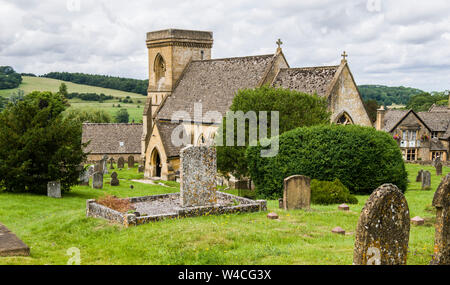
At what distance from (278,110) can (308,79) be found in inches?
290

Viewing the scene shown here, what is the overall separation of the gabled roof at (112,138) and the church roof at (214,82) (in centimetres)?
1440

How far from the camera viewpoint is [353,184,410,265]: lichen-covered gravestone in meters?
8.37

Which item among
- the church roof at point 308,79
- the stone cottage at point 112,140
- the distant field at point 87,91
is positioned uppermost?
the distant field at point 87,91

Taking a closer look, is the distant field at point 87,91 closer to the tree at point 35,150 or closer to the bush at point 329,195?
the tree at point 35,150

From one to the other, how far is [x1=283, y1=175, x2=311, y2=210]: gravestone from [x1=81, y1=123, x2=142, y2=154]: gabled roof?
147 ft

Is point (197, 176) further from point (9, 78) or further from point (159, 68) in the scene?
point (9, 78)

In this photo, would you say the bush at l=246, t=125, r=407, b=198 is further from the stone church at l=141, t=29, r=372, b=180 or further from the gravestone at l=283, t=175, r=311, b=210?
the stone church at l=141, t=29, r=372, b=180

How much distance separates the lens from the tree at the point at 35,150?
2370cm

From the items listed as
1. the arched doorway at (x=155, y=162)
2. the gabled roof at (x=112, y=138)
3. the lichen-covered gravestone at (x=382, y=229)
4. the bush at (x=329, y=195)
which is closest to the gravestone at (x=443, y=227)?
the lichen-covered gravestone at (x=382, y=229)

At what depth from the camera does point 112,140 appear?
6062 centimetres

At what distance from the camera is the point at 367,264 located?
8.40m

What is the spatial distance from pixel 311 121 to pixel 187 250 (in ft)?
66.7

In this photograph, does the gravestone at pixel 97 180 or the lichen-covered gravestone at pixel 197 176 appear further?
the gravestone at pixel 97 180

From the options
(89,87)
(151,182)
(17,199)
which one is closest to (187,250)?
(17,199)
